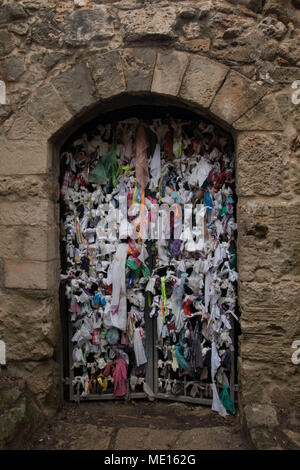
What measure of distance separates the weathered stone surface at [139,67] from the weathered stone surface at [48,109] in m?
0.53

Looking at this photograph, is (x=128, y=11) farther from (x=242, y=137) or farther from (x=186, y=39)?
(x=242, y=137)

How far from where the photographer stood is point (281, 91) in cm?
257

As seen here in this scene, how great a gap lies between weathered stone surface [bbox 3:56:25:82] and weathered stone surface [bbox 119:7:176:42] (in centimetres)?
81

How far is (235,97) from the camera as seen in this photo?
259 cm

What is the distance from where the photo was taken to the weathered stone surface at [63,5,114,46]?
264 cm

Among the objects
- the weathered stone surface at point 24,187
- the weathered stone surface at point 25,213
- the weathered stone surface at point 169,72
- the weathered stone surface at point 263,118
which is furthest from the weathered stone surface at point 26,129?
the weathered stone surface at point 263,118

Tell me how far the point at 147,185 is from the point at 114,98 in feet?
2.42

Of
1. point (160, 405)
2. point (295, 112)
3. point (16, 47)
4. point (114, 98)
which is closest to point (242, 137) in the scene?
point (295, 112)

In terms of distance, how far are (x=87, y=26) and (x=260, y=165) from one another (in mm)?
1615

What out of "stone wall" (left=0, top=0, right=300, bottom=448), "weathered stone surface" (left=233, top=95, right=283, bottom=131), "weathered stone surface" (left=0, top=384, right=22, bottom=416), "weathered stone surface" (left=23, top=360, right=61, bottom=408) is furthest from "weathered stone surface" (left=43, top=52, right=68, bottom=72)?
"weathered stone surface" (left=0, top=384, right=22, bottom=416)

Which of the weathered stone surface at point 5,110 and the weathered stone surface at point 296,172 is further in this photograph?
the weathered stone surface at point 5,110

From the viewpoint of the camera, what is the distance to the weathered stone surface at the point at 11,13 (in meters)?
2.70

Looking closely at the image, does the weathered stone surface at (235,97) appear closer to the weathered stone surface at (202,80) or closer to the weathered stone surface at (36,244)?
the weathered stone surface at (202,80)

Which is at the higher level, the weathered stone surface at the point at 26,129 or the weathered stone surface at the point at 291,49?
the weathered stone surface at the point at 291,49
